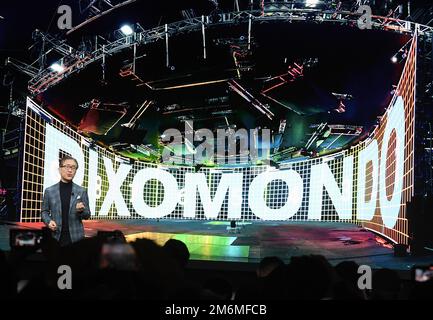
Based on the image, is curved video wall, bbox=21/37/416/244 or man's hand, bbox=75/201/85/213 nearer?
man's hand, bbox=75/201/85/213

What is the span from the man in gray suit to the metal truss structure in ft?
16.1

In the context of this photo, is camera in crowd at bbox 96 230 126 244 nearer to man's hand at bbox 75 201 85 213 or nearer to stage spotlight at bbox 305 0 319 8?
man's hand at bbox 75 201 85 213

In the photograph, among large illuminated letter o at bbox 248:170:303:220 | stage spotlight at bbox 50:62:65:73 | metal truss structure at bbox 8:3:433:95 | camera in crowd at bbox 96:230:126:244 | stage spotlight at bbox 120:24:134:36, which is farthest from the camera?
large illuminated letter o at bbox 248:170:303:220

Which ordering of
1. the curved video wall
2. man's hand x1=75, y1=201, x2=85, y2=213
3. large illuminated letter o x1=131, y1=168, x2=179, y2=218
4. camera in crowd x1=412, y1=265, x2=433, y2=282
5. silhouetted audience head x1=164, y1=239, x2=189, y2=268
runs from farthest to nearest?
large illuminated letter o x1=131, y1=168, x2=179, y2=218 → the curved video wall → man's hand x1=75, y1=201, x2=85, y2=213 → silhouetted audience head x1=164, y1=239, x2=189, y2=268 → camera in crowd x1=412, y1=265, x2=433, y2=282

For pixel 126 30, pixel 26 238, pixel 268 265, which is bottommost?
pixel 268 265

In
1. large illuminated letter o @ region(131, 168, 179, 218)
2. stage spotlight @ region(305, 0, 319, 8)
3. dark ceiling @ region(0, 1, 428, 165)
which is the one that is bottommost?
large illuminated letter o @ region(131, 168, 179, 218)

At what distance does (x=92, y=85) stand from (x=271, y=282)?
9.08 metres

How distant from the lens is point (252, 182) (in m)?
→ 20.0

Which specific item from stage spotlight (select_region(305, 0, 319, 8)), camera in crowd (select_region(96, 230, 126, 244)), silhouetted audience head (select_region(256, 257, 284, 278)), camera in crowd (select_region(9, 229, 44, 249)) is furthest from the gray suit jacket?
stage spotlight (select_region(305, 0, 319, 8))

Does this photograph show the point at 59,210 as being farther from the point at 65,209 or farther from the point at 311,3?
the point at 311,3

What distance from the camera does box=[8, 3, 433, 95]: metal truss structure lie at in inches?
266

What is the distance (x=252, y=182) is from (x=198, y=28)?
44.0 feet

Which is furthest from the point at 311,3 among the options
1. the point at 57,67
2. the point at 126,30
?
the point at 57,67
